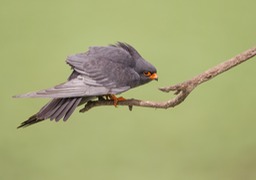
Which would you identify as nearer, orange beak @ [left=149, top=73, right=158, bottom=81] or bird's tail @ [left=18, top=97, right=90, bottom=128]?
bird's tail @ [left=18, top=97, right=90, bottom=128]

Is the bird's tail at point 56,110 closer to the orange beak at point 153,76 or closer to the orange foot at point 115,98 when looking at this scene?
the orange foot at point 115,98

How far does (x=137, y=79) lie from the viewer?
5.63 feet

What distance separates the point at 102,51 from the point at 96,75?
0.10 metres

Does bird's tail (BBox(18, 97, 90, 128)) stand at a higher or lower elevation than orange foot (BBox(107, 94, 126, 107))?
lower

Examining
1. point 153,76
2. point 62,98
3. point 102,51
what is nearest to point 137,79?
A: point 153,76

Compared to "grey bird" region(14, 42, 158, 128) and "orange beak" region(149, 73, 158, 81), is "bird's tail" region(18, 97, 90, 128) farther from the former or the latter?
"orange beak" region(149, 73, 158, 81)

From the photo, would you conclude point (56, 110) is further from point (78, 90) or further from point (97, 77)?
point (97, 77)

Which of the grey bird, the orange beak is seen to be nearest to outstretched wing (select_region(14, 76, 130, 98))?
the grey bird

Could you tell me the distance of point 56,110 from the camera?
1.57 m

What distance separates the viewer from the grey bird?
1583 mm

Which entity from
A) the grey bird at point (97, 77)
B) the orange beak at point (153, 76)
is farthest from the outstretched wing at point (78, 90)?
the orange beak at point (153, 76)

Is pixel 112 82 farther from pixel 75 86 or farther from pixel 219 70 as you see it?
pixel 219 70

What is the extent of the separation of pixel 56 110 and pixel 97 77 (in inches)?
8.2

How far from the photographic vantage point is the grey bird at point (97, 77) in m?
1.58
